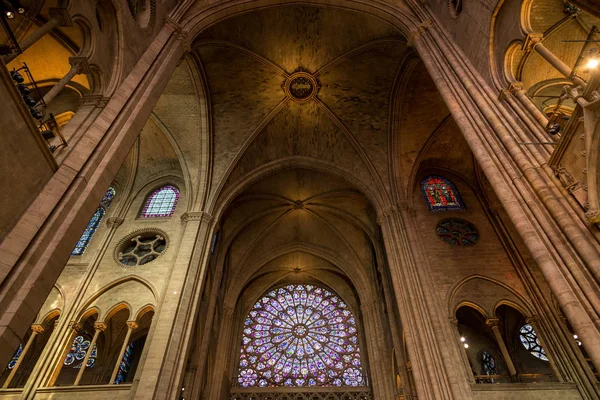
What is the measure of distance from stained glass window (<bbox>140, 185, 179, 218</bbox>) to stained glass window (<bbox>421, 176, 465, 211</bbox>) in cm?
954

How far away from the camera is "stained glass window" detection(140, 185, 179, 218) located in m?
13.6

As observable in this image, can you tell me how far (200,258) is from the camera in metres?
11.1

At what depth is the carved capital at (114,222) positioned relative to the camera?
41.8 ft

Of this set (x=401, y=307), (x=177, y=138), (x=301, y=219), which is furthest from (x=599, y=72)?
(x=301, y=219)

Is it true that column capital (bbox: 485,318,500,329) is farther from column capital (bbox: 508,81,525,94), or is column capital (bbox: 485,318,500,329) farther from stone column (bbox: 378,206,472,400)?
column capital (bbox: 508,81,525,94)

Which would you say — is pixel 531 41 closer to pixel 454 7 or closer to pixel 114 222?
pixel 454 7

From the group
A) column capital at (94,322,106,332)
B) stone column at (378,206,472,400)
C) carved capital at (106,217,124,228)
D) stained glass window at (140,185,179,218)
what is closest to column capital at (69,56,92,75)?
column capital at (94,322,106,332)

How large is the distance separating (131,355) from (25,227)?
438 inches

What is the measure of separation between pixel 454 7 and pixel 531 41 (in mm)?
3275

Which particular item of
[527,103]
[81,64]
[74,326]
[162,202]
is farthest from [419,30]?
[74,326]

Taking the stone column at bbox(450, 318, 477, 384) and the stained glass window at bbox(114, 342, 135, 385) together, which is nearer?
the stone column at bbox(450, 318, 477, 384)

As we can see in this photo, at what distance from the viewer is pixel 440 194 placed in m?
14.1

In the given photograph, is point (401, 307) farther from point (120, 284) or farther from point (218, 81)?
point (218, 81)

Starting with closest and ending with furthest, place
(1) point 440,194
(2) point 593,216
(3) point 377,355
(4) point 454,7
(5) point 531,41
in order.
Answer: (2) point 593,216 < (5) point 531,41 < (4) point 454,7 < (1) point 440,194 < (3) point 377,355
